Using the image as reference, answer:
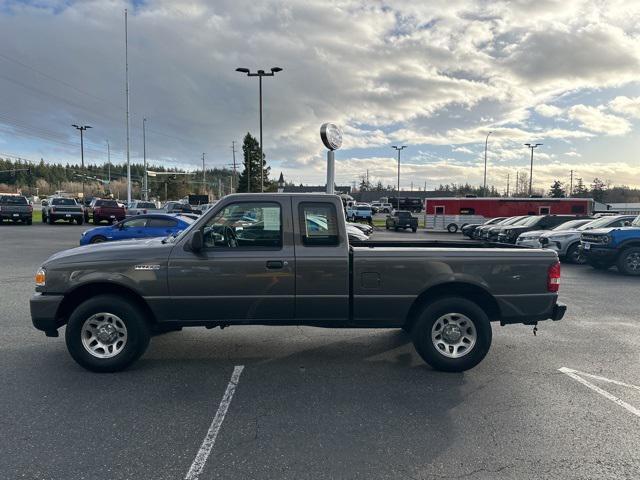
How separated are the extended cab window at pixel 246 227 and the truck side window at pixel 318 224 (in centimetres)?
27

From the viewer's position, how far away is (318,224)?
15.2ft

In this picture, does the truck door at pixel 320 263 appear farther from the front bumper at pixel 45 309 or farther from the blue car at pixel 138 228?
the blue car at pixel 138 228

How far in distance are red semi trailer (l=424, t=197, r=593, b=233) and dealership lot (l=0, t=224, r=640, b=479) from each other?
30063mm

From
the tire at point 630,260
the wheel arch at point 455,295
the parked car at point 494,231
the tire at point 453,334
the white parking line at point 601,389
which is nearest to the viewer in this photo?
the white parking line at point 601,389

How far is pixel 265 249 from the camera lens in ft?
14.9

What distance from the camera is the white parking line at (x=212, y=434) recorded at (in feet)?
9.52

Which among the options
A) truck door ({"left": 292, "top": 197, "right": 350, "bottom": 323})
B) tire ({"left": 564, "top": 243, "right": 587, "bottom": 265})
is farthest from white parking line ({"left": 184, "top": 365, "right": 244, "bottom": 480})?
tire ({"left": 564, "top": 243, "right": 587, "bottom": 265})

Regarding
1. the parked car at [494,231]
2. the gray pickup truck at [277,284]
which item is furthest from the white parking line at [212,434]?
the parked car at [494,231]

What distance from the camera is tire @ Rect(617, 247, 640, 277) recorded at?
11.5 metres

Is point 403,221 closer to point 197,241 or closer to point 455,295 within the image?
point 455,295

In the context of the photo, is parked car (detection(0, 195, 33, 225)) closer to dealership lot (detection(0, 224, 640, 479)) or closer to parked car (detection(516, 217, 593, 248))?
dealership lot (detection(0, 224, 640, 479))

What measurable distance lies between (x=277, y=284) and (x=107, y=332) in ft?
6.18

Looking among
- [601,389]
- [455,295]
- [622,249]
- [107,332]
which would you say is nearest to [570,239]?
[622,249]

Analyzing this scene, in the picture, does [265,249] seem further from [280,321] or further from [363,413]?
[363,413]
